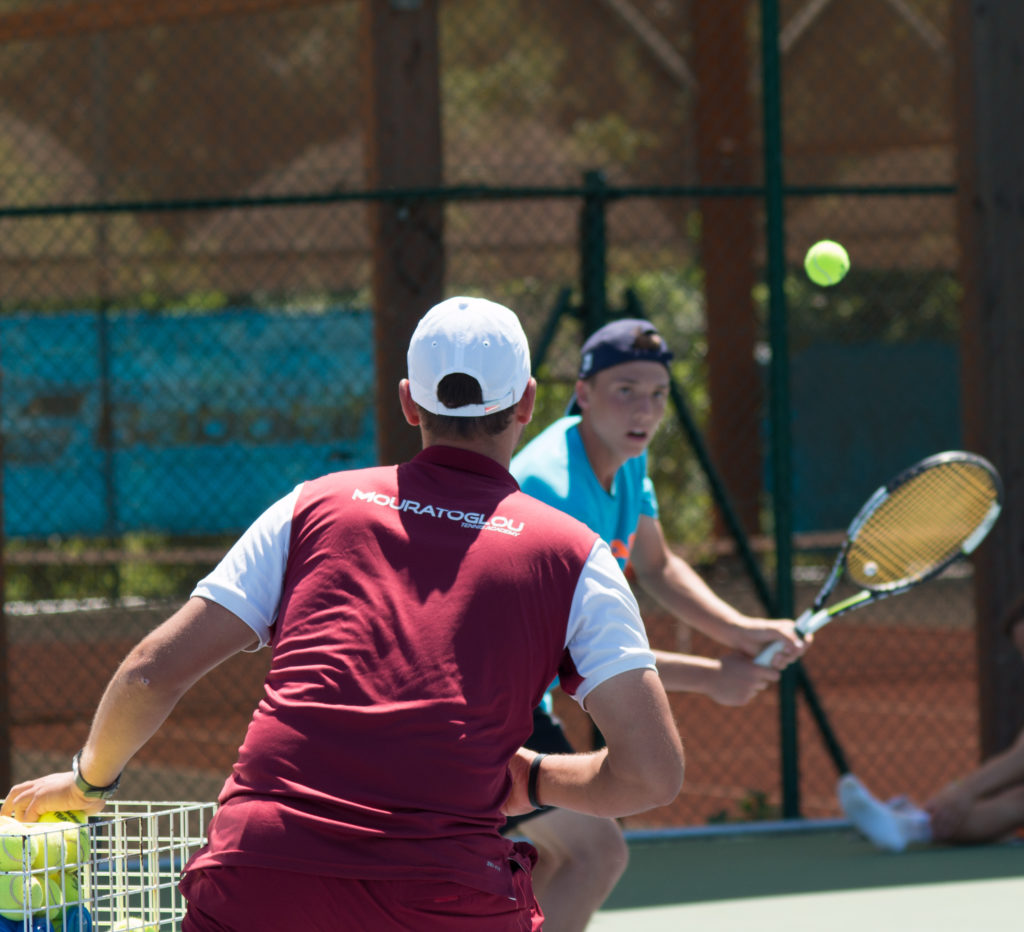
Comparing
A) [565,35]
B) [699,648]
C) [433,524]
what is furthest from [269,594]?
[565,35]

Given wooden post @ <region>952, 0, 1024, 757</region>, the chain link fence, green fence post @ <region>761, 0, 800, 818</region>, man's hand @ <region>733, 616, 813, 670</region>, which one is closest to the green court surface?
green fence post @ <region>761, 0, 800, 818</region>

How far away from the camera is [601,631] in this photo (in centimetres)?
184

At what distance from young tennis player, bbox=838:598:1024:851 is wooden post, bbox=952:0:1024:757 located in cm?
44

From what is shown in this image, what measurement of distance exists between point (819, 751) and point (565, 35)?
5.13m

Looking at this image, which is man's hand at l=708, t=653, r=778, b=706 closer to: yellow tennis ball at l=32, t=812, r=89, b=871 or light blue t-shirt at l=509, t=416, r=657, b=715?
light blue t-shirt at l=509, t=416, r=657, b=715

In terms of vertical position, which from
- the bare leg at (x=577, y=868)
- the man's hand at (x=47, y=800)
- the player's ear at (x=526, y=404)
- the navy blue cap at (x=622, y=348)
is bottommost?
the bare leg at (x=577, y=868)

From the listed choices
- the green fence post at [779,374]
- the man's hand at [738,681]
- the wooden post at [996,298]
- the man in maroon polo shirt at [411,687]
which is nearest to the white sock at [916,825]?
the green fence post at [779,374]

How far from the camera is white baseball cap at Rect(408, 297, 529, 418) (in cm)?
195

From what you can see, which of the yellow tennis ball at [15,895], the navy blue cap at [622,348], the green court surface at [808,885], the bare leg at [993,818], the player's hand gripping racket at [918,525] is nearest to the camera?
the yellow tennis ball at [15,895]

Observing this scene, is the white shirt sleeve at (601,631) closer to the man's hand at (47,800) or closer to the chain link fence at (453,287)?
the man's hand at (47,800)

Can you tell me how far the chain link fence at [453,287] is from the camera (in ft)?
20.2

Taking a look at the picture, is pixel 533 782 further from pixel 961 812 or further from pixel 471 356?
pixel 961 812

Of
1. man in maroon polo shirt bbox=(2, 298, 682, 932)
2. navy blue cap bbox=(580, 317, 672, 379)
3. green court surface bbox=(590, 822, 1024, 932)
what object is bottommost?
green court surface bbox=(590, 822, 1024, 932)

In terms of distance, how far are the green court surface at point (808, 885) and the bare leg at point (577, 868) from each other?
1.00m
